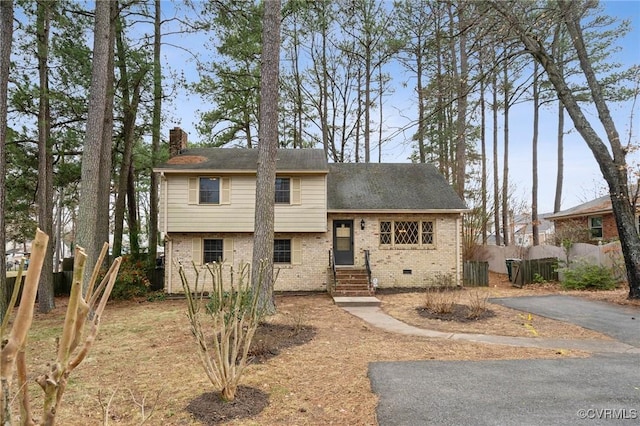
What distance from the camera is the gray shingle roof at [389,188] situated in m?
14.2

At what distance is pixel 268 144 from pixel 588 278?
11651mm

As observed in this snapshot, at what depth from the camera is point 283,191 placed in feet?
45.6

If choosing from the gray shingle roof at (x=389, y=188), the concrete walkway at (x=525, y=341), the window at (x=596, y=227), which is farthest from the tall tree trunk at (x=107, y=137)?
the window at (x=596, y=227)

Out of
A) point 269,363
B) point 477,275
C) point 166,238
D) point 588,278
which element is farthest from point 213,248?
point 588,278

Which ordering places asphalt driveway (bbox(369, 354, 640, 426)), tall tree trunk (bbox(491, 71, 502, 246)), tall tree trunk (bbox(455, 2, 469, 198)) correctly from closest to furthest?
asphalt driveway (bbox(369, 354, 640, 426))
tall tree trunk (bbox(455, 2, 469, 198))
tall tree trunk (bbox(491, 71, 502, 246))

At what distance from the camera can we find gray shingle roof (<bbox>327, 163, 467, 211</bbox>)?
14.2m

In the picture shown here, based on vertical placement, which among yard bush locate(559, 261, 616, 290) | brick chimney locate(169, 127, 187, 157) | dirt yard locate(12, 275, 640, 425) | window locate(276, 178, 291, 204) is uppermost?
brick chimney locate(169, 127, 187, 157)

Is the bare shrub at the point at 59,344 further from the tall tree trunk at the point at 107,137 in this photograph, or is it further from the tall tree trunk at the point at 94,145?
the tall tree trunk at the point at 107,137

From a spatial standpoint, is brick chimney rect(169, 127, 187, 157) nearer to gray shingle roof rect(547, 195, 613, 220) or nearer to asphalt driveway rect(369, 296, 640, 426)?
asphalt driveway rect(369, 296, 640, 426)

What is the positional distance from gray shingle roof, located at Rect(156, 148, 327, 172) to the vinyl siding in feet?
1.26

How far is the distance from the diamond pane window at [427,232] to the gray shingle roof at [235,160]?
4.40 meters

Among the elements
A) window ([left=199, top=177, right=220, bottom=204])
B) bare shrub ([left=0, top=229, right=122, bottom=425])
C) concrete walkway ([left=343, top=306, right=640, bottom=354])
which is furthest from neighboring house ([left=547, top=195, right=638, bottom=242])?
bare shrub ([left=0, top=229, right=122, bottom=425])

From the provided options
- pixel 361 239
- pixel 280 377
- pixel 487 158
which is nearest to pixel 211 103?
pixel 361 239

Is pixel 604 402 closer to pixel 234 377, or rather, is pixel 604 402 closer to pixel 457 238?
pixel 234 377
